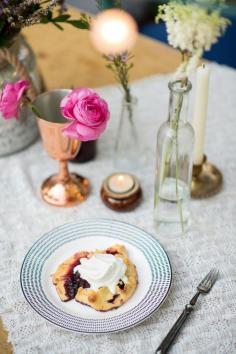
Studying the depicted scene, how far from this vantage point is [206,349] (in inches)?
30.8

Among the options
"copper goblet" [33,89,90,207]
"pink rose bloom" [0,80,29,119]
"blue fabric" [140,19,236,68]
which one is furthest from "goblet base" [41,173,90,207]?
"blue fabric" [140,19,236,68]

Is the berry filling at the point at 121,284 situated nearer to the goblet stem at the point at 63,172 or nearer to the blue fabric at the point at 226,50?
the goblet stem at the point at 63,172

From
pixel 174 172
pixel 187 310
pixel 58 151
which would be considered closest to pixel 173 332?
pixel 187 310

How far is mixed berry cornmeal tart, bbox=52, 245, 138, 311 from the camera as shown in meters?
0.84

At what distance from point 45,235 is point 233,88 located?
75 centimetres

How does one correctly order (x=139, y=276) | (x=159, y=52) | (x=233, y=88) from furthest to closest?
(x=159, y=52)
(x=233, y=88)
(x=139, y=276)

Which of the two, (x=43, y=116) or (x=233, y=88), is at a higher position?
(x=43, y=116)

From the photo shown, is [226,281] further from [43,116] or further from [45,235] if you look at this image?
[43,116]

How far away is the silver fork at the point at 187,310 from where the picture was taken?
2.54ft

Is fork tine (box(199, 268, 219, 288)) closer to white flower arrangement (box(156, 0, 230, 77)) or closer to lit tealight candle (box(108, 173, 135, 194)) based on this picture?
lit tealight candle (box(108, 173, 135, 194))

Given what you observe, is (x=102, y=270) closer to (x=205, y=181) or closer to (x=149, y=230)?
(x=149, y=230)

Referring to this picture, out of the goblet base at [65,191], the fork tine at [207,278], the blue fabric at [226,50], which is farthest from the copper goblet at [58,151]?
the blue fabric at [226,50]

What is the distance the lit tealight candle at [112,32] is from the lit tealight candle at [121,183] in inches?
9.9

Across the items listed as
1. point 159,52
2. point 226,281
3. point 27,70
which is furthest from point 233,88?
point 226,281
